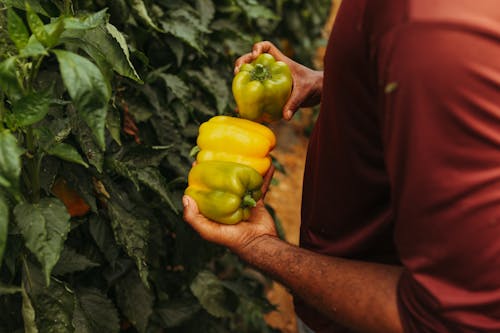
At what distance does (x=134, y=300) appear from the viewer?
6.82ft

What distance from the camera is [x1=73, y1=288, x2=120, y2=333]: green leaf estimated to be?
71.9 inches

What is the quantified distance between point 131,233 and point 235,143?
0.41 meters

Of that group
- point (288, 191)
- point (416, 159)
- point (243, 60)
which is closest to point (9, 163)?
point (416, 159)

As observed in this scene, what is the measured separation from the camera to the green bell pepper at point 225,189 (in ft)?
5.67

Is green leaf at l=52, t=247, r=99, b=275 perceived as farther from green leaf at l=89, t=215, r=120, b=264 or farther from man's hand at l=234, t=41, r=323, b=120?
man's hand at l=234, t=41, r=323, b=120

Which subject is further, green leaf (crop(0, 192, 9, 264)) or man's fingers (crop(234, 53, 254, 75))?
man's fingers (crop(234, 53, 254, 75))

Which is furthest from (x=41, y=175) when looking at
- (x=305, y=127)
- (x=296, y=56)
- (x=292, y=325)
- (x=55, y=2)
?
(x=305, y=127)

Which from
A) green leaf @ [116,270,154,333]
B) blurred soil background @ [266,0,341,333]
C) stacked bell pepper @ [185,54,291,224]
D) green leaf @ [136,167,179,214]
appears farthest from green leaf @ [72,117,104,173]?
blurred soil background @ [266,0,341,333]

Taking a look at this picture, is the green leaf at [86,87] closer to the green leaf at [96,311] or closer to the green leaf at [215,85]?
the green leaf at [96,311]

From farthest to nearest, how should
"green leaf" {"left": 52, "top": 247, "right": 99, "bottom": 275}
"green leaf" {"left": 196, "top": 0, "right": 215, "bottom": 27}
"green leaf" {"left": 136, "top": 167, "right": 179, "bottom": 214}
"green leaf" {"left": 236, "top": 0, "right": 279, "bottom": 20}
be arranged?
"green leaf" {"left": 236, "top": 0, "right": 279, "bottom": 20}
"green leaf" {"left": 196, "top": 0, "right": 215, "bottom": 27}
"green leaf" {"left": 136, "top": 167, "right": 179, "bottom": 214}
"green leaf" {"left": 52, "top": 247, "right": 99, "bottom": 275}

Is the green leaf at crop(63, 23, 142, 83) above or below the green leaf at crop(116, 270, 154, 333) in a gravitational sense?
above

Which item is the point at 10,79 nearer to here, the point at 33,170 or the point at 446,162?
the point at 33,170

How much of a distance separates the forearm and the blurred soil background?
196 centimetres

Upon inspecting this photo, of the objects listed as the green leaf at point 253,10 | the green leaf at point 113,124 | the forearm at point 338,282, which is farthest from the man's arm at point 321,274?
the green leaf at point 253,10
